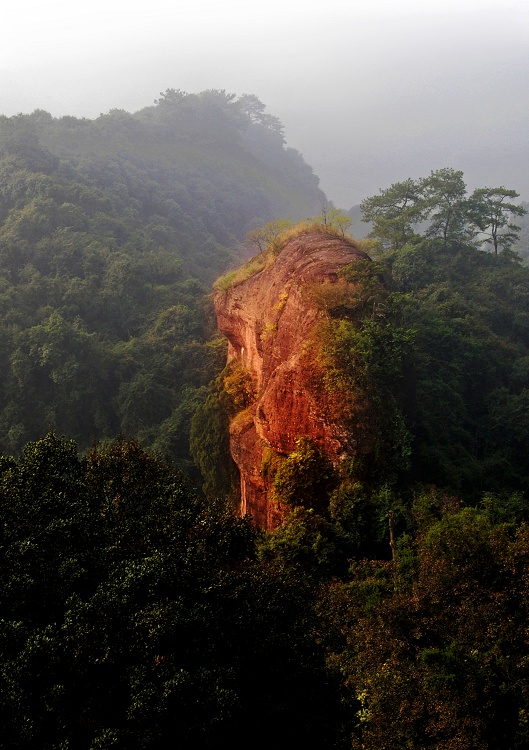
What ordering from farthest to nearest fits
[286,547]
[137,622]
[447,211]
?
[447,211], [286,547], [137,622]

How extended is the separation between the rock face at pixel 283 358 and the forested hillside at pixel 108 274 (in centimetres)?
764

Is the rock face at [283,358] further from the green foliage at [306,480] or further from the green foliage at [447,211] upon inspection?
the green foliage at [447,211]

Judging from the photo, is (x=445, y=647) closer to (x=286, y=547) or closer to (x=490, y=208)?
(x=286, y=547)

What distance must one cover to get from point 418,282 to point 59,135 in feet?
160

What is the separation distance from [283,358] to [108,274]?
24.6 meters

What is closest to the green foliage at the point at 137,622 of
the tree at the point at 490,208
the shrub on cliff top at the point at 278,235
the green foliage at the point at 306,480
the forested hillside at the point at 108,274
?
the green foliage at the point at 306,480

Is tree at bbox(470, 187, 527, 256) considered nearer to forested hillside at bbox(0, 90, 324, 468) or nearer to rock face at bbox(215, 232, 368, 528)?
forested hillside at bbox(0, 90, 324, 468)

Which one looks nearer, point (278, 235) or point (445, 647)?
point (445, 647)

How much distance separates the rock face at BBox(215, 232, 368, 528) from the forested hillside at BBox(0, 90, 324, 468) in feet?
25.1

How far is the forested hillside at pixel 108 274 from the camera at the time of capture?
29047 millimetres

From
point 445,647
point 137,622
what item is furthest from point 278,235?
point 137,622

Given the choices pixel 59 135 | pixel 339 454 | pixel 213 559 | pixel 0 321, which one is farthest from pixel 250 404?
pixel 59 135

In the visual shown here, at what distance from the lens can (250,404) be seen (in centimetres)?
2023

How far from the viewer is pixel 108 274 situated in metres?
37.8
